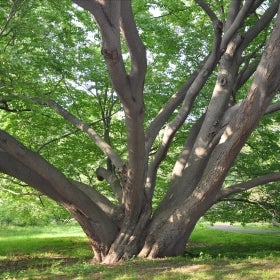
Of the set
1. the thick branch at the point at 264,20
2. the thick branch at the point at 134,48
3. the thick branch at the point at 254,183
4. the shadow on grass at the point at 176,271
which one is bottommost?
the shadow on grass at the point at 176,271

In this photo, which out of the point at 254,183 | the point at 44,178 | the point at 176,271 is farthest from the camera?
the point at 254,183

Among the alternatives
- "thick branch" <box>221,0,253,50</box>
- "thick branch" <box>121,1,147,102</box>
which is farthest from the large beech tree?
"thick branch" <box>121,1,147,102</box>

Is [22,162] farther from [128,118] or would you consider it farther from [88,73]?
[88,73]

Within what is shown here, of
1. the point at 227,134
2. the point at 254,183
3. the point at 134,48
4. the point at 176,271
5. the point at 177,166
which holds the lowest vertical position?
the point at 176,271

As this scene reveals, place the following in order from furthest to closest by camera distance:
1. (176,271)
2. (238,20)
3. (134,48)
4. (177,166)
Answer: (177,166) < (238,20) < (176,271) < (134,48)

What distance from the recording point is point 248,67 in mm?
10047

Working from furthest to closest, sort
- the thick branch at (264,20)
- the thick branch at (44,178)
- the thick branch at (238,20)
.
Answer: the thick branch at (264,20) < the thick branch at (44,178) < the thick branch at (238,20)

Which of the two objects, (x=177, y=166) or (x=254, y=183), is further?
(x=177, y=166)

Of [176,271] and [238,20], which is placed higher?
[238,20]

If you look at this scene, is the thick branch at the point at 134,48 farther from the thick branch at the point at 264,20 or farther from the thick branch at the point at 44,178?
the thick branch at the point at 264,20

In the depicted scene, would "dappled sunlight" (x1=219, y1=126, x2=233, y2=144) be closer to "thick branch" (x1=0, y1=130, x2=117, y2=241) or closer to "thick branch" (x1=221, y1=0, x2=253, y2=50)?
"thick branch" (x1=221, y1=0, x2=253, y2=50)

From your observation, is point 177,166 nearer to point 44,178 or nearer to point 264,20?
point 44,178

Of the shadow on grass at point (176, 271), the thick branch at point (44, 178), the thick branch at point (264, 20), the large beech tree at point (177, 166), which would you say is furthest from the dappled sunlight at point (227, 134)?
the thick branch at point (44, 178)

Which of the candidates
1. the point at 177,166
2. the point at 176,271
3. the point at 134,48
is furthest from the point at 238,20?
the point at 176,271
